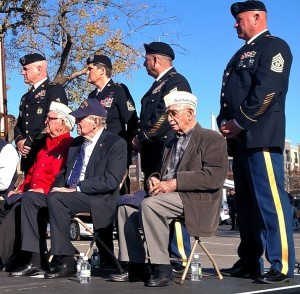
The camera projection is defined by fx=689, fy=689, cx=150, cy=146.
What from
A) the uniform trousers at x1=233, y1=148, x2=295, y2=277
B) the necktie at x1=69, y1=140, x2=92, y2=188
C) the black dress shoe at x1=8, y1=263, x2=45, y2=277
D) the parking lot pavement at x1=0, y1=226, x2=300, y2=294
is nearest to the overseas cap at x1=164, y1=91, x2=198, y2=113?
the uniform trousers at x1=233, y1=148, x2=295, y2=277

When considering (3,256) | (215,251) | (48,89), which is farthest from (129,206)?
(215,251)

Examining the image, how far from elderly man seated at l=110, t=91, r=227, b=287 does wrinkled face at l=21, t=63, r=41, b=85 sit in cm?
234

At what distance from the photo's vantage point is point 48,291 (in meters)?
4.94

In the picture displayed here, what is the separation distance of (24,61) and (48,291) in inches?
128

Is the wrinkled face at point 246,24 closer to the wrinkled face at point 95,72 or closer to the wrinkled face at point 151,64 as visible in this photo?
the wrinkled face at point 151,64

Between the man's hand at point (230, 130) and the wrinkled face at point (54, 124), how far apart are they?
6.13 ft

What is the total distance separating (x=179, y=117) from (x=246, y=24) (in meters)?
0.95

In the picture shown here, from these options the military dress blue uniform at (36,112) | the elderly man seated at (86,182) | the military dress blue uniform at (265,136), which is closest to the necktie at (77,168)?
the elderly man seated at (86,182)

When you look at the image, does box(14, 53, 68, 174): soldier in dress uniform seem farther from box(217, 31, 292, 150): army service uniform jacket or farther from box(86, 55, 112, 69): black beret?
box(217, 31, 292, 150): army service uniform jacket

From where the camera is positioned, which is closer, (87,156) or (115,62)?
(87,156)

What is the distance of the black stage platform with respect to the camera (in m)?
4.91

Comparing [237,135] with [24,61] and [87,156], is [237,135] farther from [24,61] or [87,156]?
[24,61]

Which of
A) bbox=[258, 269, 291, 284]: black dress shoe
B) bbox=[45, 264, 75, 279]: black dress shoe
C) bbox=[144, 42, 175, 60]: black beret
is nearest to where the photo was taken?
bbox=[258, 269, 291, 284]: black dress shoe

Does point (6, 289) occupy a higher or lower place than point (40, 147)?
lower
